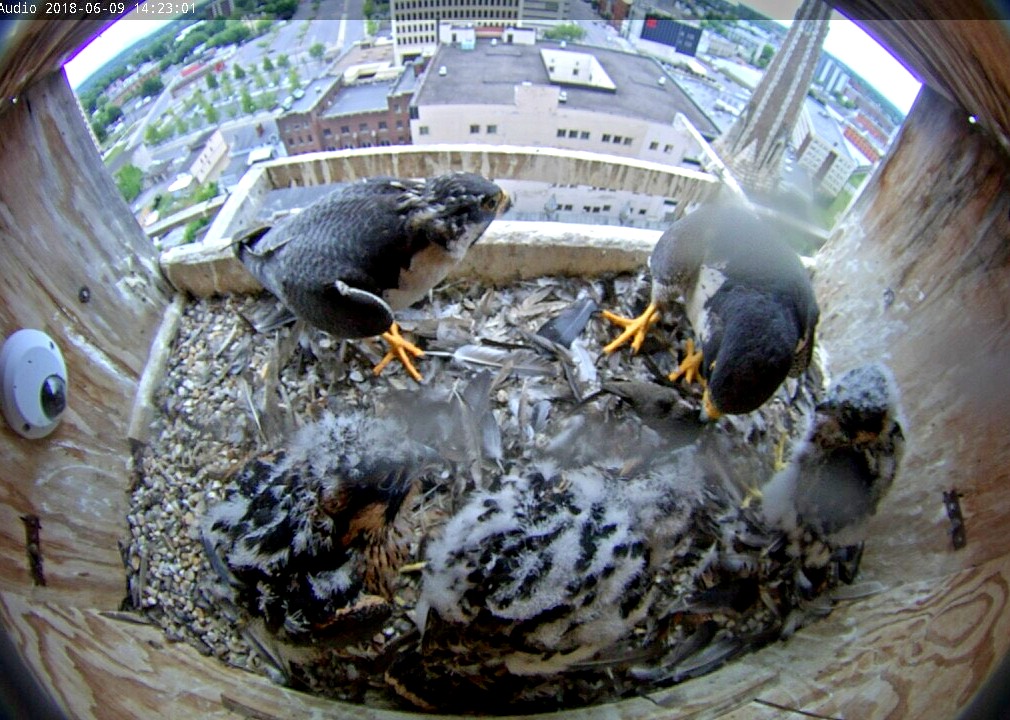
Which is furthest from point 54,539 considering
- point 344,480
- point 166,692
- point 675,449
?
point 675,449

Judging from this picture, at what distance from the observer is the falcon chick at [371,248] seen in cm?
138

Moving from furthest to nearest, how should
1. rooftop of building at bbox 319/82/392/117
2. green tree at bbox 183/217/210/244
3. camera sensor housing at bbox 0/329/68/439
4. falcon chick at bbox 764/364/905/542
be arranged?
rooftop of building at bbox 319/82/392/117, green tree at bbox 183/217/210/244, falcon chick at bbox 764/364/905/542, camera sensor housing at bbox 0/329/68/439

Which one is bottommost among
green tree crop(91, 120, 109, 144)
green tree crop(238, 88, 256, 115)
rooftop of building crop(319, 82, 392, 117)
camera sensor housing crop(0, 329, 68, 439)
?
camera sensor housing crop(0, 329, 68, 439)

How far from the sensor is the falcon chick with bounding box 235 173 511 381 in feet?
4.53

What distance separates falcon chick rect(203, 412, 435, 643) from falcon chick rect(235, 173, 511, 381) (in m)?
0.32

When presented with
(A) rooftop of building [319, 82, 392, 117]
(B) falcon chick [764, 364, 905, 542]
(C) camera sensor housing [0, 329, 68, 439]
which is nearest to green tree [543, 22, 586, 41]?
(A) rooftop of building [319, 82, 392, 117]

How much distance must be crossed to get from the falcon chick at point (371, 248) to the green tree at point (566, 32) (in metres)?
1.88

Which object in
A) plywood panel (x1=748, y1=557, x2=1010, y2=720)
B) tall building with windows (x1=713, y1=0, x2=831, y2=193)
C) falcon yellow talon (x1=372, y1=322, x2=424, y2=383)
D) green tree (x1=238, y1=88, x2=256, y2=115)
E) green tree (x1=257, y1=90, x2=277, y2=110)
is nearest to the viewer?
plywood panel (x1=748, y1=557, x2=1010, y2=720)

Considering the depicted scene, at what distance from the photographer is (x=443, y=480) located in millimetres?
1509

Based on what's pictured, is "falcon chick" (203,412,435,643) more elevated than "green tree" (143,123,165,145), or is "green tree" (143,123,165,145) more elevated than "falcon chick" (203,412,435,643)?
"green tree" (143,123,165,145)

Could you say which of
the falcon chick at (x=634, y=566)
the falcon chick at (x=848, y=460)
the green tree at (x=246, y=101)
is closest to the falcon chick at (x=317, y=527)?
the falcon chick at (x=634, y=566)

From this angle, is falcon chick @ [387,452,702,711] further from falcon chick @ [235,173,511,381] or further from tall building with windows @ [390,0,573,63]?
tall building with windows @ [390,0,573,63]

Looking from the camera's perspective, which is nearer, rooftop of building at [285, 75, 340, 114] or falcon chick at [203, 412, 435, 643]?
falcon chick at [203, 412, 435, 643]

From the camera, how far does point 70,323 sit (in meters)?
1.31
